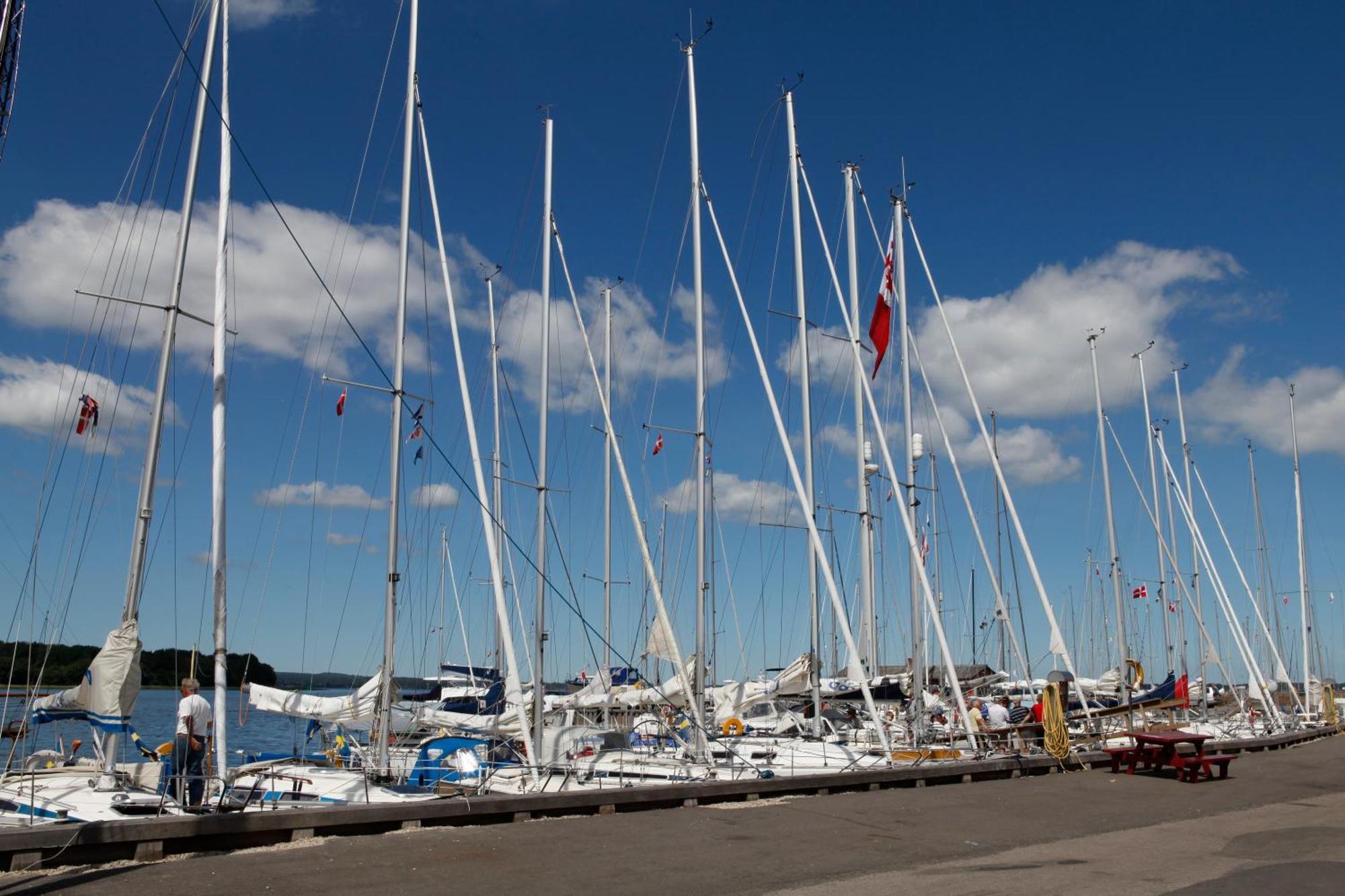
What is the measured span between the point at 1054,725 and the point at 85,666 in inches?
1156

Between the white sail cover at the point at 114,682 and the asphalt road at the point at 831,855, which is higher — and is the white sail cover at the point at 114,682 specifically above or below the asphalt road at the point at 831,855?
above

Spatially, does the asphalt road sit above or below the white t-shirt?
below

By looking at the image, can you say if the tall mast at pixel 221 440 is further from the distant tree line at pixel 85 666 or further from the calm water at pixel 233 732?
the calm water at pixel 233 732

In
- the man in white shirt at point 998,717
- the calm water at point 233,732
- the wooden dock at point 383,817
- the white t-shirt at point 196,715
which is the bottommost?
the calm water at point 233,732

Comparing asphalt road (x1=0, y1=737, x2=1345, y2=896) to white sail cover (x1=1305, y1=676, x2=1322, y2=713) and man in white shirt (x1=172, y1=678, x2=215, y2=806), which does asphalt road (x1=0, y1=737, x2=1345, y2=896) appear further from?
white sail cover (x1=1305, y1=676, x2=1322, y2=713)

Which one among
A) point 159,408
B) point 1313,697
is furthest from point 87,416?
point 1313,697

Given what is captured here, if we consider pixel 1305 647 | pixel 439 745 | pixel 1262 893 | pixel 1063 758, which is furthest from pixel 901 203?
pixel 1305 647

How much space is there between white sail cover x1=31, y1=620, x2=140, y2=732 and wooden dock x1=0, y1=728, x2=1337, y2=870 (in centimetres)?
302

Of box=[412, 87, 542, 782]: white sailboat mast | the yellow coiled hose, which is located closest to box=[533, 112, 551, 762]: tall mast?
box=[412, 87, 542, 782]: white sailboat mast

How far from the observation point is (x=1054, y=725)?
2242cm

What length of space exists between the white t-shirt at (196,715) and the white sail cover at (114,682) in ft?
2.81

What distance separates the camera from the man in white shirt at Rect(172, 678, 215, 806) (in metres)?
13.1

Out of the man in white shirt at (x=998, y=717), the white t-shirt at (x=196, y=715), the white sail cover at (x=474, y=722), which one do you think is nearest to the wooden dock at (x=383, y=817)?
the white t-shirt at (x=196, y=715)

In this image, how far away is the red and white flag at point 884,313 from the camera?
29.2 metres
